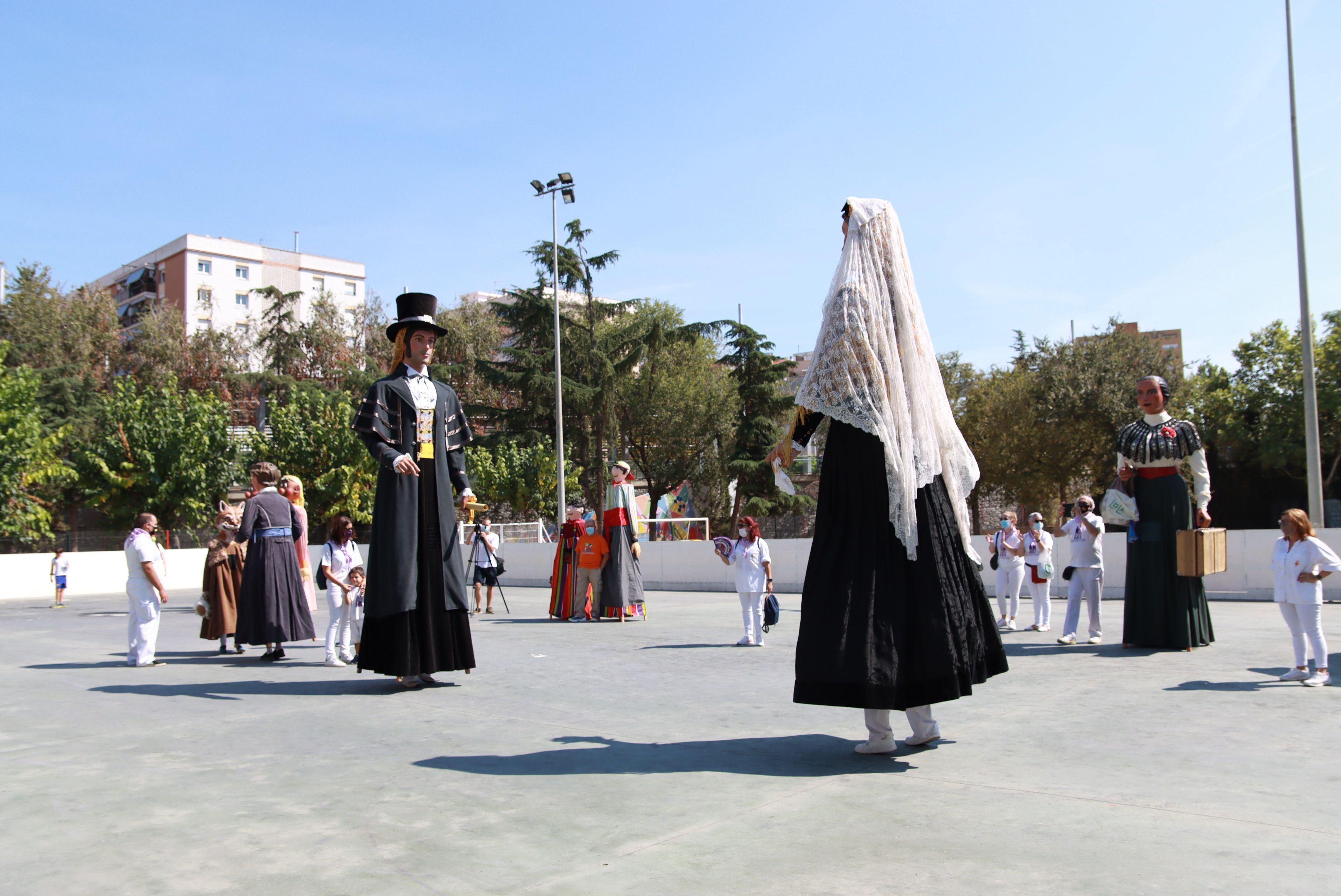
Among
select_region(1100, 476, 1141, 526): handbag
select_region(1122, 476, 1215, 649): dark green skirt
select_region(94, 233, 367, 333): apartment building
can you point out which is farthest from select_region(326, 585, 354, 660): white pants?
select_region(94, 233, 367, 333): apartment building

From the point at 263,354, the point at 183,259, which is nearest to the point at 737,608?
the point at 263,354

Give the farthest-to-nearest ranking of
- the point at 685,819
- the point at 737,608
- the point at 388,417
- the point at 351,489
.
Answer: the point at 351,489
the point at 737,608
the point at 388,417
the point at 685,819

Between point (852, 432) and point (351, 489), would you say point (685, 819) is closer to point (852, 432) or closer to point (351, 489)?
point (852, 432)

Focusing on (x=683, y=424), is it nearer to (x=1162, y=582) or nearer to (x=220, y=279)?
(x=1162, y=582)

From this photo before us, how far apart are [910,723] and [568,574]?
35.2 feet

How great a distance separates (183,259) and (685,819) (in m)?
79.9

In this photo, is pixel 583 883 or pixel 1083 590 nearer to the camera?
pixel 583 883

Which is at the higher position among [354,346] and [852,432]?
[354,346]

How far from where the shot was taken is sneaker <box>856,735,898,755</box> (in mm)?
4891

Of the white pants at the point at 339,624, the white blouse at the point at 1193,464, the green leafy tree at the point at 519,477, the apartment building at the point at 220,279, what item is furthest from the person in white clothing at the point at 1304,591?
the apartment building at the point at 220,279

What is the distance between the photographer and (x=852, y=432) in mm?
5109

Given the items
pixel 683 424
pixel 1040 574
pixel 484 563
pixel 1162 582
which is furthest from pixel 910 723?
pixel 683 424

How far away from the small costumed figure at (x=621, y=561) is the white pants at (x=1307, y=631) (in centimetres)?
905

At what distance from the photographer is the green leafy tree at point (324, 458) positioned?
40.5 meters
